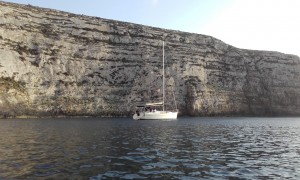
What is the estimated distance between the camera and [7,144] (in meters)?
26.4

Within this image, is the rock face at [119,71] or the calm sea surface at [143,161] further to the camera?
the rock face at [119,71]

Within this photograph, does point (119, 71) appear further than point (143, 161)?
Yes

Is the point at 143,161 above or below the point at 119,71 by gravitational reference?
below

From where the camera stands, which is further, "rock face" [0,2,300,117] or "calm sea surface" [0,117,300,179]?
"rock face" [0,2,300,117]

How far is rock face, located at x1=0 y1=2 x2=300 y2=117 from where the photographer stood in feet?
285

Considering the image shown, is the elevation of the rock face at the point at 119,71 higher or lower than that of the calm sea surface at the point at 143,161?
higher

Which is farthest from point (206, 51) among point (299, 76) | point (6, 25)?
point (6, 25)

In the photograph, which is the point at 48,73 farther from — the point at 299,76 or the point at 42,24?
the point at 299,76

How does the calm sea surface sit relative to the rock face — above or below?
below

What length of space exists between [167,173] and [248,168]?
4.93 m

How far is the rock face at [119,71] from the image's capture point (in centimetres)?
8681

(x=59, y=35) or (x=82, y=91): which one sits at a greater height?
(x=59, y=35)

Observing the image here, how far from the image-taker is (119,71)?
101562mm

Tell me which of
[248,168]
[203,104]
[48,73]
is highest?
[48,73]
